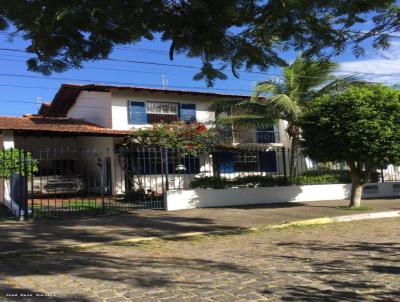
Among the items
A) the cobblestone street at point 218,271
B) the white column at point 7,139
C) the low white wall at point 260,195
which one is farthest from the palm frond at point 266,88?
the cobblestone street at point 218,271

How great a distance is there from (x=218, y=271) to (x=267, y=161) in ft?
56.8

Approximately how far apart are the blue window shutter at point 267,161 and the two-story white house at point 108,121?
0.15 feet

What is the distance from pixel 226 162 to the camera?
931 inches

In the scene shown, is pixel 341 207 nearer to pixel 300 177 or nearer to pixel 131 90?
pixel 300 177

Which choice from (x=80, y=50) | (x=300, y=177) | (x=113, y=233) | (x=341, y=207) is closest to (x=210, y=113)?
(x=300, y=177)

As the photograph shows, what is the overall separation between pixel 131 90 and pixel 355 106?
1117 cm

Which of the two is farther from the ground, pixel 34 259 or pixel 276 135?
pixel 276 135

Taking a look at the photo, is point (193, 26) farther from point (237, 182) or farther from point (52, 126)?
point (52, 126)

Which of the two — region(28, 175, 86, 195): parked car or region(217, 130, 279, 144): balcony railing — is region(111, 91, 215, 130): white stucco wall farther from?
region(28, 175, 86, 195): parked car

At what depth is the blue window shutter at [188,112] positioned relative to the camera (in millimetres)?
24625

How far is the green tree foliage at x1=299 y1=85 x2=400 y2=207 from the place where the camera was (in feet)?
48.5

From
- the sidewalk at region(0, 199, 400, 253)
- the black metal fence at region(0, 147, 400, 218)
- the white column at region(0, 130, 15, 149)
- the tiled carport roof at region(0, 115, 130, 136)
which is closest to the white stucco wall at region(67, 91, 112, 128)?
the tiled carport roof at region(0, 115, 130, 136)

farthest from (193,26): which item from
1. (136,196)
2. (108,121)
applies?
(108,121)

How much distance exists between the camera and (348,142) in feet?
49.2
